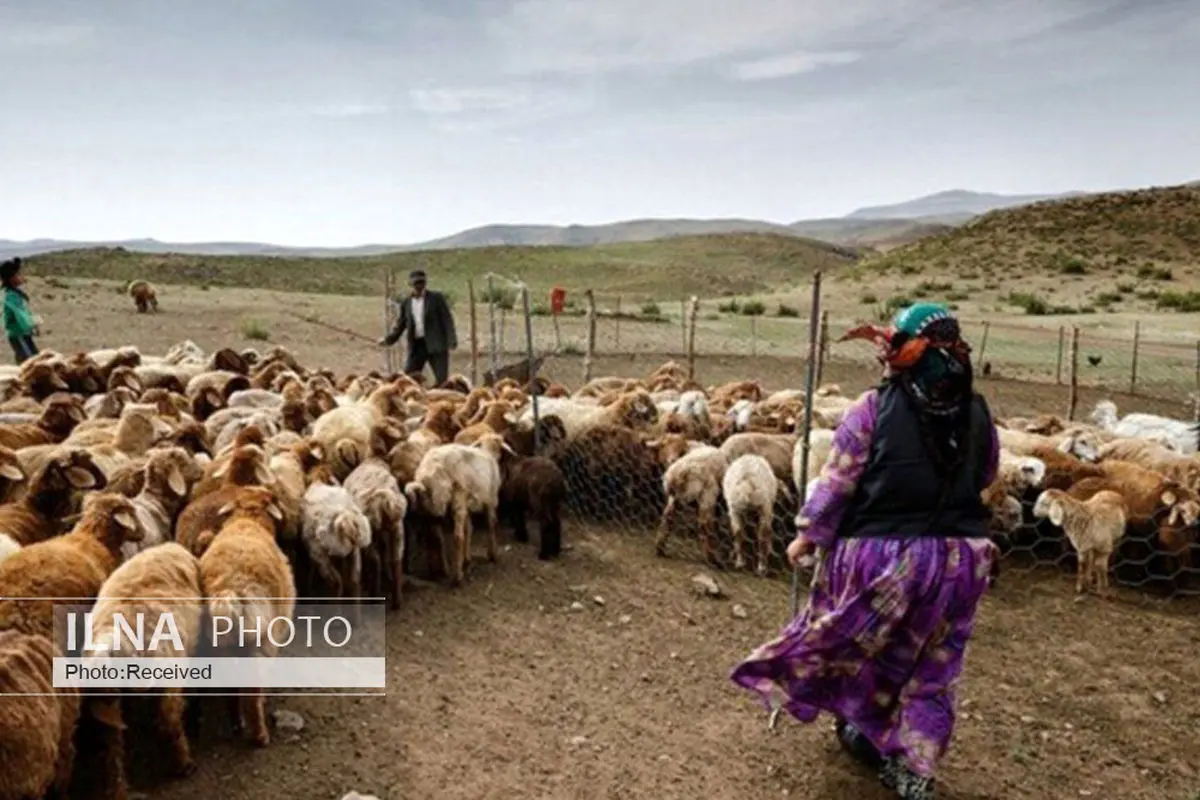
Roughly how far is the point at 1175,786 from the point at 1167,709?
91 centimetres

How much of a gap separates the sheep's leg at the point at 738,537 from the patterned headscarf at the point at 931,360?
3.50 meters

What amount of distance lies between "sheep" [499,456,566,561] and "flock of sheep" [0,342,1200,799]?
18mm

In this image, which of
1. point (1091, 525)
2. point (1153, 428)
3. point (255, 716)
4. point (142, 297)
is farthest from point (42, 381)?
point (142, 297)

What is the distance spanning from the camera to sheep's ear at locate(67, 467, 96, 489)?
570 centimetres

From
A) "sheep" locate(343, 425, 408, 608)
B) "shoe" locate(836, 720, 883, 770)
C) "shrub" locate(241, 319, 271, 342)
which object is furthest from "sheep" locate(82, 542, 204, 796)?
"shrub" locate(241, 319, 271, 342)

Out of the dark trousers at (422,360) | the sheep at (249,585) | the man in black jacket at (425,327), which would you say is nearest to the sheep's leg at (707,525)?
the sheep at (249,585)

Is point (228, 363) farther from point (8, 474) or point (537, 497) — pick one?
point (537, 497)

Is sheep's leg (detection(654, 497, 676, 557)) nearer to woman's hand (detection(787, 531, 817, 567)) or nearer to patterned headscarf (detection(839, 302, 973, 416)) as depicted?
woman's hand (detection(787, 531, 817, 567))

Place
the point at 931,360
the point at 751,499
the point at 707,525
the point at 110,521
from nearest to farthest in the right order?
the point at 931,360 < the point at 110,521 < the point at 751,499 < the point at 707,525

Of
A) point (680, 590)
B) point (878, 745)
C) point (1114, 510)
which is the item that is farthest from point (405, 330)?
point (878, 745)

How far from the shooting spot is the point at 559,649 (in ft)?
19.8

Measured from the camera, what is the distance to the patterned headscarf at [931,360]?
3.80 meters

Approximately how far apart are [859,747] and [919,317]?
2192 millimetres

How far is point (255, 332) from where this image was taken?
21844 millimetres
